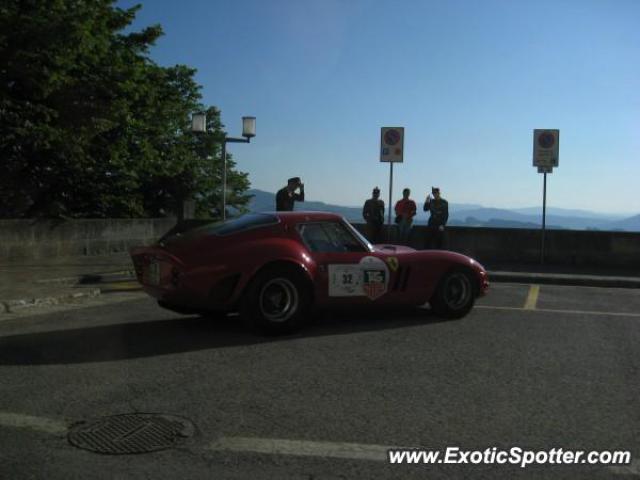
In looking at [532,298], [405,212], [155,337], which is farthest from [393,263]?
[405,212]

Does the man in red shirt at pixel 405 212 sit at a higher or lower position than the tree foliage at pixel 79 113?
lower

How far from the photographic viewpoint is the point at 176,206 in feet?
69.7

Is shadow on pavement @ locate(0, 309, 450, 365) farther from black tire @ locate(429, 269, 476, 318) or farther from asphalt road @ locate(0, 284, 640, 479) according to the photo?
black tire @ locate(429, 269, 476, 318)

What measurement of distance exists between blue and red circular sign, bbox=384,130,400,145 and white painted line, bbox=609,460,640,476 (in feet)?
41.6

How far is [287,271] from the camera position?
22.9ft

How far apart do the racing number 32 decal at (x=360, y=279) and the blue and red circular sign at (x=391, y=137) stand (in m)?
8.61

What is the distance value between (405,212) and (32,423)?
1305 centimetres

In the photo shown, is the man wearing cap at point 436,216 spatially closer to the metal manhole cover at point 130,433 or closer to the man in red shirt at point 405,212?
the man in red shirt at point 405,212

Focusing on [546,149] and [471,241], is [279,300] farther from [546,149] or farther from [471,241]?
[471,241]

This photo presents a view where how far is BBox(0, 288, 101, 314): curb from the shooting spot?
335 inches

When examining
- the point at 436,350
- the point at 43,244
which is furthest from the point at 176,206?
the point at 436,350

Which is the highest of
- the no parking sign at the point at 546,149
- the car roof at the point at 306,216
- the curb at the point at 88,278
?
the no parking sign at the point at 546,149

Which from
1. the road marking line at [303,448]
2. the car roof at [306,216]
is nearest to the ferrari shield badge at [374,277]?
the car roof at [306,216]

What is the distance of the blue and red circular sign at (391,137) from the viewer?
15805 millimetres
